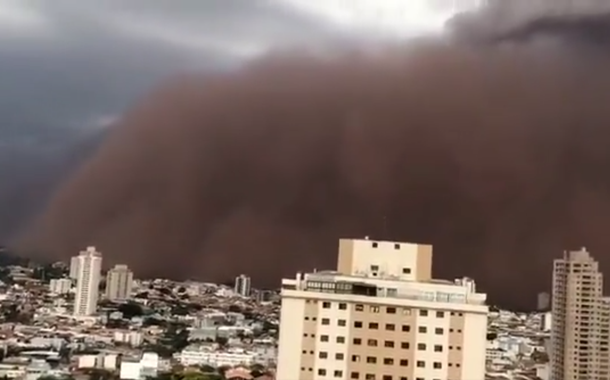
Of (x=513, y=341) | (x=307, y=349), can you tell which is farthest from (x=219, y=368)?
(x=307, y=349)

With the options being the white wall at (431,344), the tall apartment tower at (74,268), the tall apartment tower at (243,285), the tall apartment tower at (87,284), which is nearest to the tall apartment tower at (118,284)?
the tall apartment tower at (87,284)

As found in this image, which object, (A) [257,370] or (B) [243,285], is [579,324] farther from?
(B) [243,285]

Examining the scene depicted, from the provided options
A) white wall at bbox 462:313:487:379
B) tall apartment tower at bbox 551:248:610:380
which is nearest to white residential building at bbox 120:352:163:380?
tall apartment tower at bbox 551:248:610:380

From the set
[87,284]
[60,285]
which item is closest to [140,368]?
[87,284]

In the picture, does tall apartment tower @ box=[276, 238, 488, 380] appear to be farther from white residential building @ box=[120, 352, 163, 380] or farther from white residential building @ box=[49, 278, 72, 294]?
white residential building @ box=[49, 278, 72, 294]

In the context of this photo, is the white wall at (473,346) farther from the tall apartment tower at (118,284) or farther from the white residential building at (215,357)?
the tall apartment tower at (118,284)
